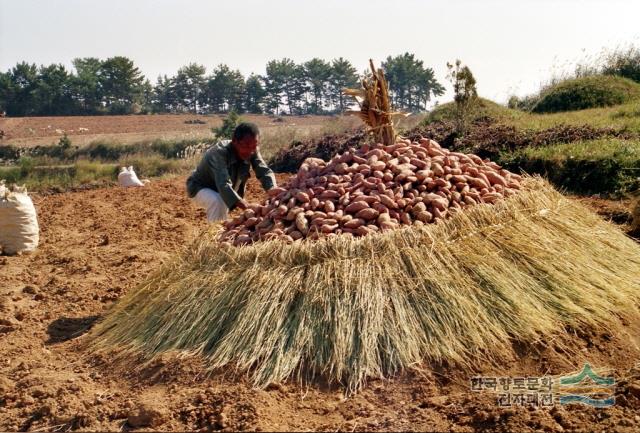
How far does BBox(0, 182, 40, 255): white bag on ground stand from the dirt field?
58.7 ft

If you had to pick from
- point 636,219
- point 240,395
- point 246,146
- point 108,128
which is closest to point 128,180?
point 246,146

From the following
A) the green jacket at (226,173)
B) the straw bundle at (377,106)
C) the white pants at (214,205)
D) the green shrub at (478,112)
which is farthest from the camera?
the green shrub at (478,112)

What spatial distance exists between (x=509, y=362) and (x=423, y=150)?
184cm

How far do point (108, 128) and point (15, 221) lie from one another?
25.8 metres

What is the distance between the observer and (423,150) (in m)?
4.52

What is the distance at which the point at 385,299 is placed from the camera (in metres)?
3.34

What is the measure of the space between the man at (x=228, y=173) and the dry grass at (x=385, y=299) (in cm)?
99

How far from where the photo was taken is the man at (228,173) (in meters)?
4.98

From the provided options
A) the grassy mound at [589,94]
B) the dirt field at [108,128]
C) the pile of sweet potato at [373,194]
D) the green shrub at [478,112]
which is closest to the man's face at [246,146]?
the pile of sweet potato at [373,194]

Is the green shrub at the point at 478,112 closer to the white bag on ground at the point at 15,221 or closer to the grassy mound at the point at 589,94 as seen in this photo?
the grassy mound at the point at 589,94

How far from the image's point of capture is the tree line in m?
38.6

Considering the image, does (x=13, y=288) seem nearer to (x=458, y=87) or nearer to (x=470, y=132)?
(x=470, y=132)

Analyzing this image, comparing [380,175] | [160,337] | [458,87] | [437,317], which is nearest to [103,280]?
[160,337]

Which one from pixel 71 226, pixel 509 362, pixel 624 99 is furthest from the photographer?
pixel 624 99
